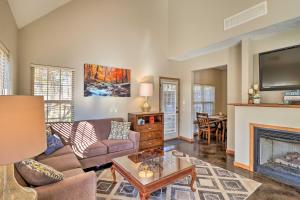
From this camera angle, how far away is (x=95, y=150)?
3002 millimetres

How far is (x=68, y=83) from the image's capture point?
3.50m

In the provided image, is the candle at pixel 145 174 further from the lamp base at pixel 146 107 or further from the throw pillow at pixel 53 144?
the lamp base at pixel 146 107

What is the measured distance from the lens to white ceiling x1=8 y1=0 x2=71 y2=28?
225 centimetres

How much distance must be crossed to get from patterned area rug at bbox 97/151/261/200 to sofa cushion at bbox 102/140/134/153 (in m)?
0.45

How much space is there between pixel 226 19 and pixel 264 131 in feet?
7.87

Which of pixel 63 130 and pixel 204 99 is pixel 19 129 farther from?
pixel 204 99

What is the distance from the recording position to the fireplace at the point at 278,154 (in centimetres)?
265

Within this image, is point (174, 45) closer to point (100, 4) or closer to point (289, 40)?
point (100, 4)

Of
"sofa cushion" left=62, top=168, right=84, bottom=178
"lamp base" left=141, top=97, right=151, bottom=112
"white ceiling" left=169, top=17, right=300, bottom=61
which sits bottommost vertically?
"sofa cushion" left=62, top=168, right=84, bottom=178

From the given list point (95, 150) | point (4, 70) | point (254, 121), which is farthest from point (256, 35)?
point (4, 70)

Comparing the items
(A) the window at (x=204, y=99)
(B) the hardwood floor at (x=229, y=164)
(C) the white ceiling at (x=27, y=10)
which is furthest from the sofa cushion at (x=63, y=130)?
(A) the window at (x=204, y=99)

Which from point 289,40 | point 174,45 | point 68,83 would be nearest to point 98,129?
point 68,83

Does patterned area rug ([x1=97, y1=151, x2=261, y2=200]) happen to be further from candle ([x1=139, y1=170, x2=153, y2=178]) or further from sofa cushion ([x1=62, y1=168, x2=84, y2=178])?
sofa cushion ([x1=62, y1=168, x2=84, y2=178])

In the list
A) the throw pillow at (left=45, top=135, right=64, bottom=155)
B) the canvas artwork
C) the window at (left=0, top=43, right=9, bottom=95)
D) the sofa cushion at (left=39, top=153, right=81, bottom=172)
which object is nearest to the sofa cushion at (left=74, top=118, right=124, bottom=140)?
the canvas artwork
